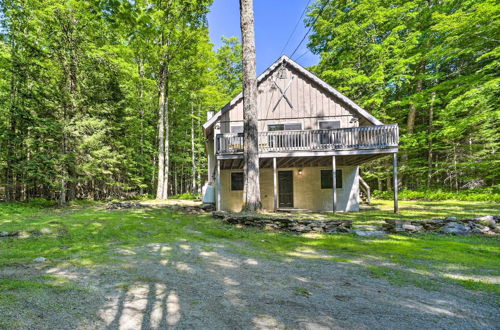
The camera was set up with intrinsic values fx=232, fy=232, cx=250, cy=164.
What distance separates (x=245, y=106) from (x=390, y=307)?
830cm

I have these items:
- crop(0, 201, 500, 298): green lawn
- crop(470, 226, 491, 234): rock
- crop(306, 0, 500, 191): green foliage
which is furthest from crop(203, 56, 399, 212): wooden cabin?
crop(0, 201, 500, 298): green lawn

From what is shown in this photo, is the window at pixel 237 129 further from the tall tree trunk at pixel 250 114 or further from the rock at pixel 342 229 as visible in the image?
the rock at pixel 342 229

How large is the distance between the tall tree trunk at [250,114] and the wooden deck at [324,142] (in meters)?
1.89

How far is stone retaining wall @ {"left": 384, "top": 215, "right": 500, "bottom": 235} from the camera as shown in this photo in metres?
6.74

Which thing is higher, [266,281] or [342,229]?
[266,281]

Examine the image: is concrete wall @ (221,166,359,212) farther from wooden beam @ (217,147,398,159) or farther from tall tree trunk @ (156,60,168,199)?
tall tree trunk @ (156,60,168,199)

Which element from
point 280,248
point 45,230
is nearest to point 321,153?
point 280,248

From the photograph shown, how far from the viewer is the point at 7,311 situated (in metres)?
2.12

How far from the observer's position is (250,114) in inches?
376

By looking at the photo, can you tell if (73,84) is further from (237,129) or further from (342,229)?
(342,229)

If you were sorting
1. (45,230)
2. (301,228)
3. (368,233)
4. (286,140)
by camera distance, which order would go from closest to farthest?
(45,230) → (368,233) → (301,228) → (286,140)

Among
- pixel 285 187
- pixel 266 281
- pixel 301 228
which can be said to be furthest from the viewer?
pixel 285 187

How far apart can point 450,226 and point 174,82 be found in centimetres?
2322

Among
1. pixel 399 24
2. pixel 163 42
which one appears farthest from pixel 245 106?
pixel 399 24
